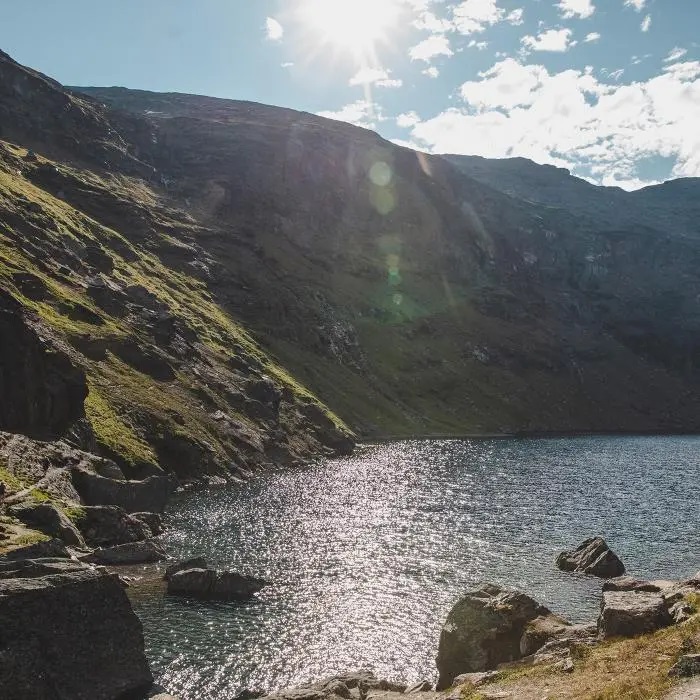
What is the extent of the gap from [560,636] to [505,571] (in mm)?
29717

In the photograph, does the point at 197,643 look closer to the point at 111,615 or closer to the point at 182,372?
the point at 111,615

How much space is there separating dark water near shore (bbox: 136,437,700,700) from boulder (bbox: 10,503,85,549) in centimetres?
1116

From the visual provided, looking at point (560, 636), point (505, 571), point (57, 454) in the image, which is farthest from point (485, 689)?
point (57, 454)

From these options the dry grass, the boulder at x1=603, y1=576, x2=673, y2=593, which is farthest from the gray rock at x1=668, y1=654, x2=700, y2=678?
the boulder at x1=603, y1=576, x2=673, y2=593

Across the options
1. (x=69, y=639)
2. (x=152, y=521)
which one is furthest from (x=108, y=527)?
(x=69, y=639)

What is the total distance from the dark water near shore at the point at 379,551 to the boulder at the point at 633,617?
542 inches

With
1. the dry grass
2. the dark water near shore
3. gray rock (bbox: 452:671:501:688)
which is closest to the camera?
the dry grass

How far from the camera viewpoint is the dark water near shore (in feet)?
133

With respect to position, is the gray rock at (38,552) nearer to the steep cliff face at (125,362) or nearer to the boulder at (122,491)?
the boulder at (122,491)

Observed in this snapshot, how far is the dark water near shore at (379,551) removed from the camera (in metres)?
40.4

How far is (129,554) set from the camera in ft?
191

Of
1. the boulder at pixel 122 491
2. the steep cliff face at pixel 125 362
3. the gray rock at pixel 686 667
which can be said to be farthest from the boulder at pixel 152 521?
the gray rock at pixel 686 667

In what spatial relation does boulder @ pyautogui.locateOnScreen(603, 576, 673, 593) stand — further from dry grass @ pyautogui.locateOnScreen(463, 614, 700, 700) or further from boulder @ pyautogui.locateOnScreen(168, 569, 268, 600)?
boulder @ pyautogui.locateOnScreen(168, 569, 268, 600)

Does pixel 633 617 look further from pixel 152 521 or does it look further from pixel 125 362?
pixel 125 362
